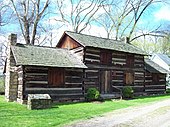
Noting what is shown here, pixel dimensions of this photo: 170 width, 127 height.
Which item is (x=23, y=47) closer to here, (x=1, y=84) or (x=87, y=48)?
(x=87, y=48)

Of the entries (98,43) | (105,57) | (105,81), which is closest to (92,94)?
(105,81)

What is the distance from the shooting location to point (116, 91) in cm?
2502

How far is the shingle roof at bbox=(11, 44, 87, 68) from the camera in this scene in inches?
752

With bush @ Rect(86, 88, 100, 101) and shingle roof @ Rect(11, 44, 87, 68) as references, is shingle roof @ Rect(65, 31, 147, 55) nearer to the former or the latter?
shingle roof @ Rect(11, 44, 87, 68)

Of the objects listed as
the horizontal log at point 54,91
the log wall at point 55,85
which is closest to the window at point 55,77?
the log wall at point 55,85

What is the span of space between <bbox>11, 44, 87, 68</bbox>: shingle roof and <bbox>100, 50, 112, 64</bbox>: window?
8.42 ft

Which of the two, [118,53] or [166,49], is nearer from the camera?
[118,53]

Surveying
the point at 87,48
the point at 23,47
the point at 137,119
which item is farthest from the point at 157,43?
the point at 137,119

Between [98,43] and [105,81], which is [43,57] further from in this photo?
[105,81]

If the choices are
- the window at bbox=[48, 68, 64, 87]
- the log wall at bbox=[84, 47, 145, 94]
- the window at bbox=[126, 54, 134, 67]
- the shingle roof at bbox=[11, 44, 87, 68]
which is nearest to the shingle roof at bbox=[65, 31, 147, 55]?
the log wall at bbox=[84, 47, 145, 94]

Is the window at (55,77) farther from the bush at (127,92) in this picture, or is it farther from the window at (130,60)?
the window at (130,60)

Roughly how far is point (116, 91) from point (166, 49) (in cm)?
3859

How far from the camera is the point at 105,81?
80.6 feet

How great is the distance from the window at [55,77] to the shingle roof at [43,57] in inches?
22.4
